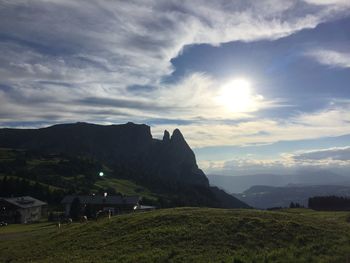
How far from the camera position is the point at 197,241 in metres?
39.4

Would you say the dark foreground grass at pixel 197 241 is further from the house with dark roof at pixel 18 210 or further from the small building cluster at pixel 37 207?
the house with dark roof at pixel 18 210

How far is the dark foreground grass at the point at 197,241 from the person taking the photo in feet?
117

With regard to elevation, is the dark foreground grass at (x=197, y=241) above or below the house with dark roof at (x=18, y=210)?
above

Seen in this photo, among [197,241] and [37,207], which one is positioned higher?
[197,241]

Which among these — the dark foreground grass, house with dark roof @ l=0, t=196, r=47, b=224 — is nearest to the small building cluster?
house with dark roof @ l=0, t=196, r=47, b=224

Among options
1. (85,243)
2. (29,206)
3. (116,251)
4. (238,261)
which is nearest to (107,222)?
(85,243)

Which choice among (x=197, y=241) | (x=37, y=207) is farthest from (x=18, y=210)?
(x=197, y=241)

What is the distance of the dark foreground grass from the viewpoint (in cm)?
3575

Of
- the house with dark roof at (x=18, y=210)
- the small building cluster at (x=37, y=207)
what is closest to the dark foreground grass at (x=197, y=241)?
the small building cluster at (x=37, y=207)

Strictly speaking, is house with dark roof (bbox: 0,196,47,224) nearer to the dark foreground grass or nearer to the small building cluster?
the small building cluster

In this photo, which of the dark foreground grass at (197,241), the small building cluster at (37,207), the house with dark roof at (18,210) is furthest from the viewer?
the house with dark roof at (18,210)

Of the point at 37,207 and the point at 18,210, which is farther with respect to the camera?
the point at 37,207

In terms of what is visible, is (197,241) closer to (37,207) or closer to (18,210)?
(18,210)

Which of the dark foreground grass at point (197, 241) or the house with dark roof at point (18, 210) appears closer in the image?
the dark foreground grass at point (197, 241)
